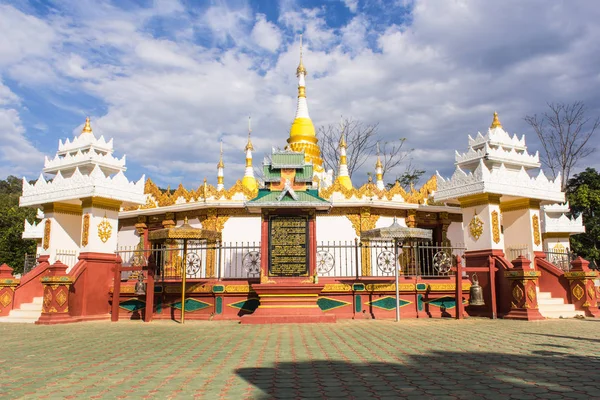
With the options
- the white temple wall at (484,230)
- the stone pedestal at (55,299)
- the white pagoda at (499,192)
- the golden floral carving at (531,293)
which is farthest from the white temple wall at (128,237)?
the golden floral carving at (531,293)

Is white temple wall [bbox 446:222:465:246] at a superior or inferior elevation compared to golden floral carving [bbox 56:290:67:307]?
superior

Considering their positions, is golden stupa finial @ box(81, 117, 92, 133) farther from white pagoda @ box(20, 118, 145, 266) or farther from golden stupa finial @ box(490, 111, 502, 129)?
golden stupa finial @ box(490, 111, 502, 129)

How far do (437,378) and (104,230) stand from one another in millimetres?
12395

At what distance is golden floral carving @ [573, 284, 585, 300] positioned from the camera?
47.2ft

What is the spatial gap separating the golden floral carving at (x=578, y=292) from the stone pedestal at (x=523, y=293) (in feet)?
6.86

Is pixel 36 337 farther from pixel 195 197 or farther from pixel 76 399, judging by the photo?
pixel 195 197

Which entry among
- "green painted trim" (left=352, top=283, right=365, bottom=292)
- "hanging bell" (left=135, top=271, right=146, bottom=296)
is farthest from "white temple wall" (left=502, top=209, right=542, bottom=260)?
"hanging bell" (left=135, top=271, right=146, bottom=296)

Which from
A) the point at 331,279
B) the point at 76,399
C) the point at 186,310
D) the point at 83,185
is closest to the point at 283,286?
the point at 331,279

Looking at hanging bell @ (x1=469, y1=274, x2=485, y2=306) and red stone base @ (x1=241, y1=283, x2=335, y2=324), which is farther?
red stone base @ (x1=241, y1=283, x2=335, y2=324)

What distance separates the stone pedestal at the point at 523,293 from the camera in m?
13.2

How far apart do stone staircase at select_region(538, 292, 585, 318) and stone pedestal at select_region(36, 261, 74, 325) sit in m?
13.8

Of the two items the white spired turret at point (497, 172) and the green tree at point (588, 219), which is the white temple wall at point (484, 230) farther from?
the green tree at point (588, 219)

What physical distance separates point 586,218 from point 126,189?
88.1 ft

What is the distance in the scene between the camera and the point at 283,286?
43.3 ft
